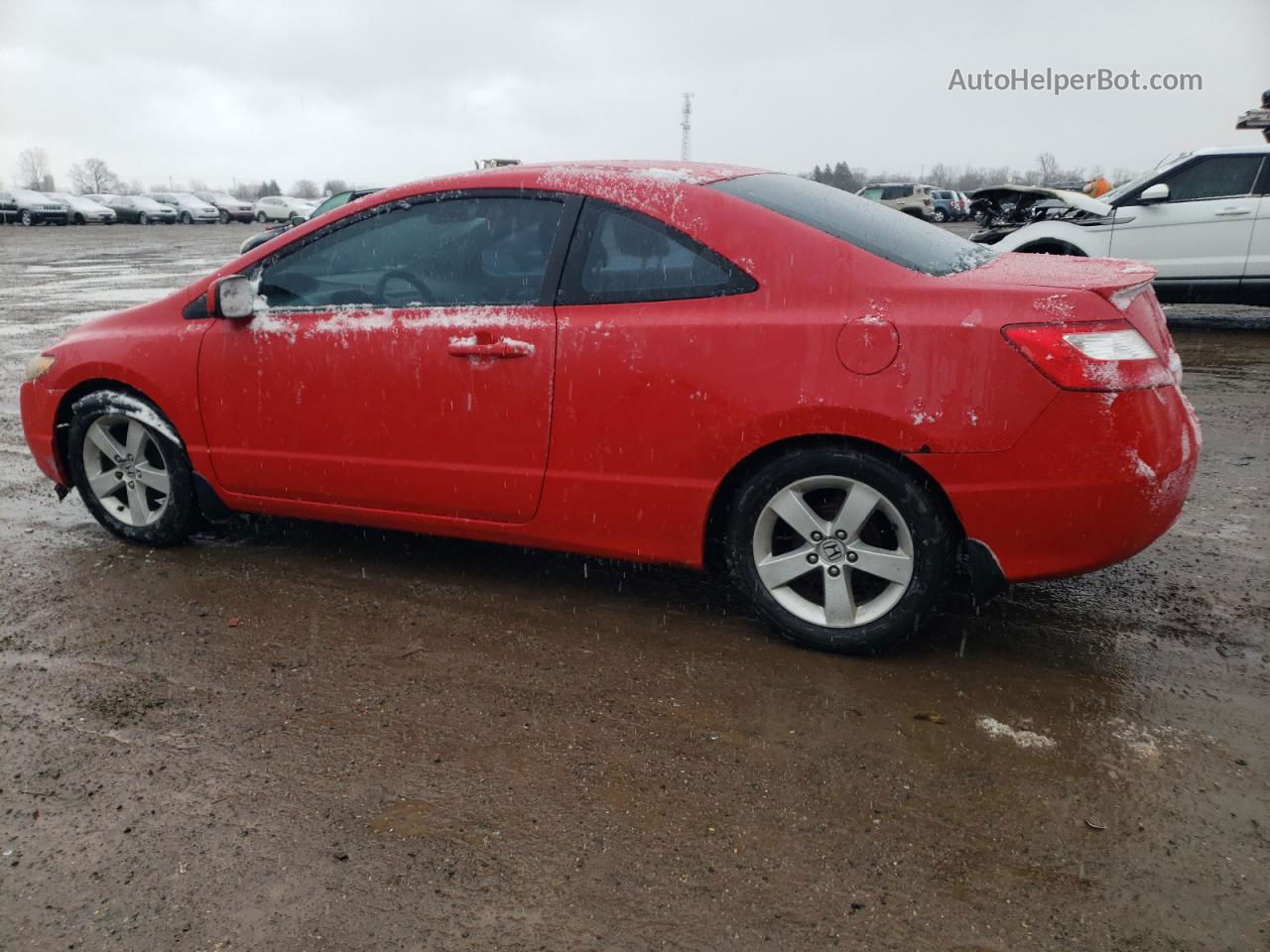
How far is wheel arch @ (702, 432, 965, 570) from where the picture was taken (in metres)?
3.07

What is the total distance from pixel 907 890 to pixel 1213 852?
72 centimetres

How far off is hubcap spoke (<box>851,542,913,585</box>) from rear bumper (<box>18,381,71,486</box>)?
11.2 feet

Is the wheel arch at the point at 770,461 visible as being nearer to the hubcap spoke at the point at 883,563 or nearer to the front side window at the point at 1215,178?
the hubcap spoke at the point at 883,563

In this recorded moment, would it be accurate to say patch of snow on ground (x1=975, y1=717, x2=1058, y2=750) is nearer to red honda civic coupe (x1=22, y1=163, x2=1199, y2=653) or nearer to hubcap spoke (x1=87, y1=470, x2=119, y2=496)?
red honda civic coupe (x1=22, y1=163, x2=1199, y2=653)

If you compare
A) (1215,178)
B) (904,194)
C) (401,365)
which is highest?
(904,194)

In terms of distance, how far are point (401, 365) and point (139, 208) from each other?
51.0 meters

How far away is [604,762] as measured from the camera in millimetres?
2705

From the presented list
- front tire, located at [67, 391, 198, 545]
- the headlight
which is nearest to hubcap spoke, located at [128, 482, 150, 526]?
front tire, located at [67, 391, 198, 545]

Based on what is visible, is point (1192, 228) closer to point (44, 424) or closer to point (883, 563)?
point (883, 563)

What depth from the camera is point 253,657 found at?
333 centimetres

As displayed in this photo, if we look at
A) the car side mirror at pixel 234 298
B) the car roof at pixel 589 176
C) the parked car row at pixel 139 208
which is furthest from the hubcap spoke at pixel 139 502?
the parked car row at pixel 139 208

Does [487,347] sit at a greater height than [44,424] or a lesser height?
greater

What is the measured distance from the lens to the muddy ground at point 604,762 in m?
2.14

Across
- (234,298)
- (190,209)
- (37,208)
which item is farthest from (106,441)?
(190,209)
